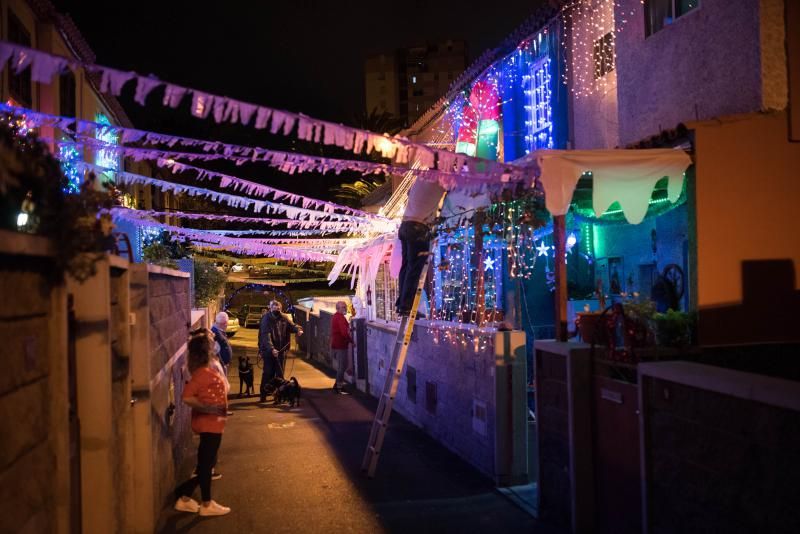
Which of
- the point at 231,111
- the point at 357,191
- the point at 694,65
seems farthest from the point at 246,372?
the point at 357,191

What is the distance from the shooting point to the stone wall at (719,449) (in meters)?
3.81

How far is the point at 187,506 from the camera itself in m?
7.28

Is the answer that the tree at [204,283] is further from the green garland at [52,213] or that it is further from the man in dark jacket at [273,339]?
the green garland at [52,213]

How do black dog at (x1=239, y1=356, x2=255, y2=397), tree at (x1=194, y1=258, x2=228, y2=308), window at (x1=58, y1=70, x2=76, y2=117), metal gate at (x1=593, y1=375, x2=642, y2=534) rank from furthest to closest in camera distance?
tree at (x1=194, y1=258, x2=228, y2=308)
window at (x1=58, y1=70, x2=76, y2=117)
black dog at (x1=239, y1=356, x2=255, y2=397)
metal gate at (x1=593, y1=375, x2=642, y2=534)

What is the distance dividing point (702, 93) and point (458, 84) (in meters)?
7.67

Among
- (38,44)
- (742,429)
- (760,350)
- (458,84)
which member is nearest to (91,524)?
(742,429)

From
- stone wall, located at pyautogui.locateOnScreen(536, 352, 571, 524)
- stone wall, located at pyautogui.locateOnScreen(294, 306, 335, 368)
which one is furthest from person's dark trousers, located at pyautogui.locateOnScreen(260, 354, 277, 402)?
stone wall, located at pyautogui.locateOnScreen(536, 352, 571, 524)

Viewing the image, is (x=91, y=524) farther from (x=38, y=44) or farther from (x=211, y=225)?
(x=211, y=225)

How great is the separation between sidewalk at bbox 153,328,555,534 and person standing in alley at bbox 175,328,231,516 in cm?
18

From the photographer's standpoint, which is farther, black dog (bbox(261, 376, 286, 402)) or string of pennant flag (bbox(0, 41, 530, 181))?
black dog (bbox(261, 376, 286, 402))

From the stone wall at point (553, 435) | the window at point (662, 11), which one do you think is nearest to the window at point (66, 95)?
the window at point (662, 11)

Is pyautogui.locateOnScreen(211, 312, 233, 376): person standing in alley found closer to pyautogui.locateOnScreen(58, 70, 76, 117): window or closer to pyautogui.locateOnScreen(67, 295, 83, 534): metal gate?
pyautogui.locateOnScreen(58, 70, 76, 117): window

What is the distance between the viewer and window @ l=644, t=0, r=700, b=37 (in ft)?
30.7

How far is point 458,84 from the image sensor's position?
51.8 feet
